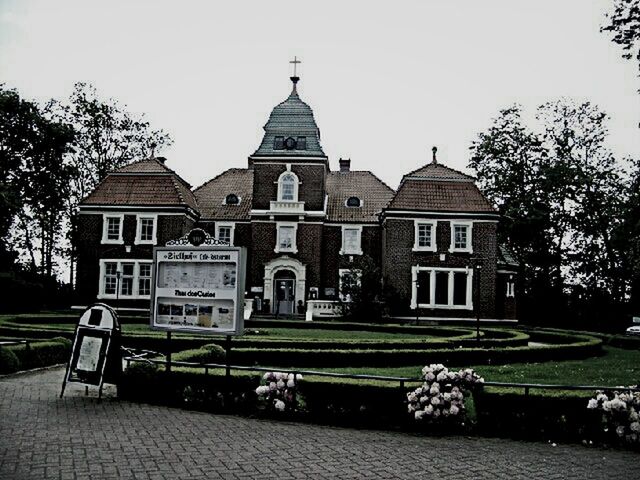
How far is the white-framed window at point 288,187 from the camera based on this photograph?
41219 mm

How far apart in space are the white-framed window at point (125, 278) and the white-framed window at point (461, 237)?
1838cm

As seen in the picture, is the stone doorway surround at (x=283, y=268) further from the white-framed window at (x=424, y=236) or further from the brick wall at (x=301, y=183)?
the white-framed window at (x=424, y=236)

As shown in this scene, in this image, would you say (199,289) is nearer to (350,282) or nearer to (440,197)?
(350,282)

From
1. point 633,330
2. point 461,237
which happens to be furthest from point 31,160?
point 633,330

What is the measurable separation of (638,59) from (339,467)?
15.4 metres

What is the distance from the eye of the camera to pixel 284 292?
41250 millimetres

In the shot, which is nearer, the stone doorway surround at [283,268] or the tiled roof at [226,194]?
the stone doorway surround at [283,268]

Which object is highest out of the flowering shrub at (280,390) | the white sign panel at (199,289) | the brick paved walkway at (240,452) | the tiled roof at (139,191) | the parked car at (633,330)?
the tiled roof at (139,191)

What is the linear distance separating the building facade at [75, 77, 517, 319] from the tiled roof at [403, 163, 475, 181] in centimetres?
6

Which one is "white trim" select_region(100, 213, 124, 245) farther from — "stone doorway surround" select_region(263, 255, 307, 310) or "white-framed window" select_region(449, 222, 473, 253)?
"white-framed window" select_region(449, 222, 473, 253)

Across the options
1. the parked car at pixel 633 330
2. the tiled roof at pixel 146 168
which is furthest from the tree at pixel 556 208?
the tiled roof at pixel 146 168

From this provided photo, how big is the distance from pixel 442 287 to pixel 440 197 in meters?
5.43

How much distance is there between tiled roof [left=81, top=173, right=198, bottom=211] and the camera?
4050cm

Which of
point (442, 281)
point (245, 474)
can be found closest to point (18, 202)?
point (442, 281)
